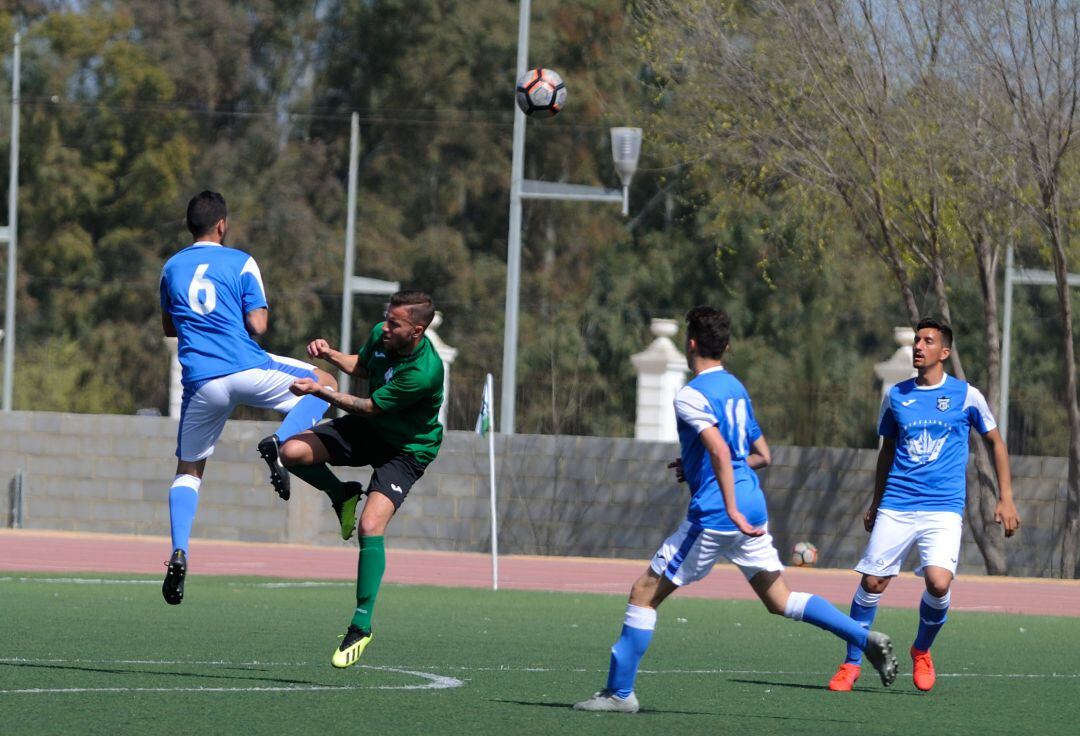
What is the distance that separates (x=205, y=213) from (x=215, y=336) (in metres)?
0.63

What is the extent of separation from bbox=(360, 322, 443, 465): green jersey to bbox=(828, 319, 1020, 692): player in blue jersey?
2.32m

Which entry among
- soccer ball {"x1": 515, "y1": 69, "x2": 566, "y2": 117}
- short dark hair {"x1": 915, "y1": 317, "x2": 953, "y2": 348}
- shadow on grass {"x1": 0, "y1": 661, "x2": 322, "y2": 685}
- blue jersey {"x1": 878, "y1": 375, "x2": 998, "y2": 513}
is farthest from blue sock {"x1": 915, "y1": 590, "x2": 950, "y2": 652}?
soccer ball {"x1": 515, "y1": 69, "x2": 566, "y2": 117}

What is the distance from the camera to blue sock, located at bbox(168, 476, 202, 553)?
10.9m

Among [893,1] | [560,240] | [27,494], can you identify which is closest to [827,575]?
[893,1]

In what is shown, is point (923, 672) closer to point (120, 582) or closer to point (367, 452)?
point (367, 452)

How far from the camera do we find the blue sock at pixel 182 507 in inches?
428

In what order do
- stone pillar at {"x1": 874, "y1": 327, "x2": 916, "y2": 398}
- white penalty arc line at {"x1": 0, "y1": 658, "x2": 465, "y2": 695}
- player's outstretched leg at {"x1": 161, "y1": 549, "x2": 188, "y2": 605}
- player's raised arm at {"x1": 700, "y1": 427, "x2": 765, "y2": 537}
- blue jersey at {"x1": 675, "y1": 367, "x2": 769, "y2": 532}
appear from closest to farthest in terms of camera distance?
player's raised arm at {"x1": 700, "y1": 427, "x2": 765, "y2": 537}, blue jersey at {"x1": 675, "y1": 367, "x2": 769, "y2": 532}, white penalty arc line at {"x1": 0, "y1": 658, "x2": 465, "y2": 695}, player's outstretched leg at {"x1": 161, "y1": 549, "x2": 188, "y2": 605}, stone pillar at {"x1": 874, "y1": 327, "x2": 916, "y2": 398}

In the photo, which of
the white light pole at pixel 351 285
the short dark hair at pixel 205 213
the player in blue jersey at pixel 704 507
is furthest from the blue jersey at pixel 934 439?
the white light pole at pixel 351 285

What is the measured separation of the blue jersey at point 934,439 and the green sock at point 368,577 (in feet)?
8.69

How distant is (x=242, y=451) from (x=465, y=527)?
3.20 metres

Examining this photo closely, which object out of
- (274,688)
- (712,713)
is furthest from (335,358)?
(712,713)

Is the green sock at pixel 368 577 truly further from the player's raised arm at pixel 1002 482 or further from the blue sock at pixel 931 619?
the player's raised arm at pixel 1002 482

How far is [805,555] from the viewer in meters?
24.4

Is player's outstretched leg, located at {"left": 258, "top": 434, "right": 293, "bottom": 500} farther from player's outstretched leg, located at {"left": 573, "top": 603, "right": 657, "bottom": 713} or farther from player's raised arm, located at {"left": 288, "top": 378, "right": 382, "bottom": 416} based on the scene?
player's outstretched leg, located at {"left": 573, "top": 603, "right": 657, "bottom": 713}
